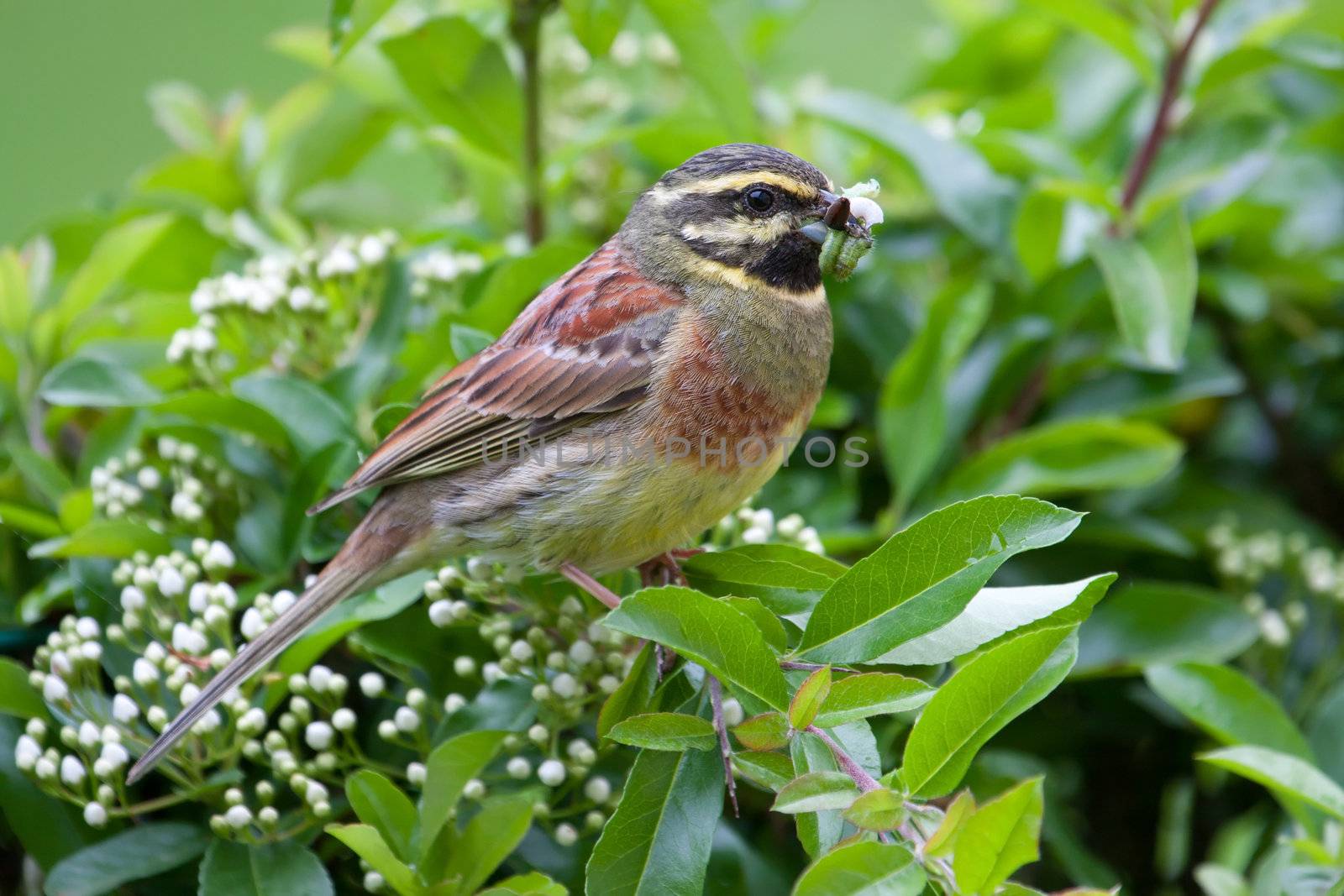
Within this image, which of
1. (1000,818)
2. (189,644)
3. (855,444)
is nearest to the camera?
(1000,818)

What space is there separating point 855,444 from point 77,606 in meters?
1.95

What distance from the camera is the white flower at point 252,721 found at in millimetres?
2369

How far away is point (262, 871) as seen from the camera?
7.79ft

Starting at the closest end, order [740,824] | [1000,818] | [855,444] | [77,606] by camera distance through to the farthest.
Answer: [1000,818] → [77,606] → [740,824] → [855,444]

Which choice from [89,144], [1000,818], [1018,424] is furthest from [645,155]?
[89,144]

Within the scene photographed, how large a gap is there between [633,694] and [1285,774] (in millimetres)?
1273

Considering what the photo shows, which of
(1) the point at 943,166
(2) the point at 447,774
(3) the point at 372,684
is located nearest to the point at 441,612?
(3) the point at 372,684

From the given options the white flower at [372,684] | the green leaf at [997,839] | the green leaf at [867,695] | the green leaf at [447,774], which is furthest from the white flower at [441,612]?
the green leaf at [997,839]

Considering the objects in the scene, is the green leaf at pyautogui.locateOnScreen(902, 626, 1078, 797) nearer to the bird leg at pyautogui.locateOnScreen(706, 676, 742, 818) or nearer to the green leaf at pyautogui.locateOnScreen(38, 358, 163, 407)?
the bird leg at pyautogui.locateOnScreen(706, 676, 742, 818)

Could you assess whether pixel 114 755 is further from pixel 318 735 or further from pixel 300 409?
pixel 300 409

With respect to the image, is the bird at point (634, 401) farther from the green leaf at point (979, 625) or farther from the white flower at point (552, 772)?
the green leaf at point (979, 625)

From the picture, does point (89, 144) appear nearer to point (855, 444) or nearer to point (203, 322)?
point (203, 322)

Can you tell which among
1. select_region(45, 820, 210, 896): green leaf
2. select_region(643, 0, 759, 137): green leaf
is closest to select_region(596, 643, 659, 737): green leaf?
select_region(45, 820, 210, 896): green leaf

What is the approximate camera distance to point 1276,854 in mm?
2740
